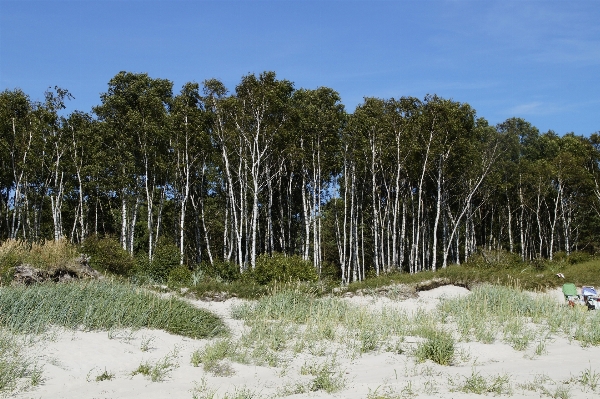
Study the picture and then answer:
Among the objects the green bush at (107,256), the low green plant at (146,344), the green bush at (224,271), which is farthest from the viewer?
the green bush at (224,271)

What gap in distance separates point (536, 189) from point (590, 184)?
3.98 m

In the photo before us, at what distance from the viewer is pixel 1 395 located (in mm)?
7078

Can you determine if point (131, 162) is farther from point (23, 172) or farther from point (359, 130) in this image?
point (359, 130)

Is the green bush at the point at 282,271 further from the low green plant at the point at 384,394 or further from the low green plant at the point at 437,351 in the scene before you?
the low green plant at the point at 384,394

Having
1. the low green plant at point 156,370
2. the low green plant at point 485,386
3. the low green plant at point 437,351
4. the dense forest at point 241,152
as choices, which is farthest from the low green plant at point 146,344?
the dense forest at point 241,152

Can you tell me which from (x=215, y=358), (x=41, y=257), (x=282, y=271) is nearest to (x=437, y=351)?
(x=215, y=358)

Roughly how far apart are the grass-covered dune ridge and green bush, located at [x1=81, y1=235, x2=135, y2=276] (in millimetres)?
7756

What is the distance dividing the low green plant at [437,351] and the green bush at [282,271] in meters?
9.82

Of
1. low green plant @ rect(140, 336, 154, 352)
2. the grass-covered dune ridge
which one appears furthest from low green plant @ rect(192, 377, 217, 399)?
the grass-covered dune ridge

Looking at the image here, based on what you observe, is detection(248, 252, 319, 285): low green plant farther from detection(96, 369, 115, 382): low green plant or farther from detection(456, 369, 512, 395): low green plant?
detection(456, 369, 512, 395): low green plant

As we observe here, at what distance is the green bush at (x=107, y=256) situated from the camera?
783 inches

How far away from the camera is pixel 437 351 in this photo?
9461 mm

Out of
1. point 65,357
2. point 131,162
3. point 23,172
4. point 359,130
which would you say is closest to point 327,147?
point 359,130

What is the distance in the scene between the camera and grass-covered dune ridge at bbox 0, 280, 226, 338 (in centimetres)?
991
